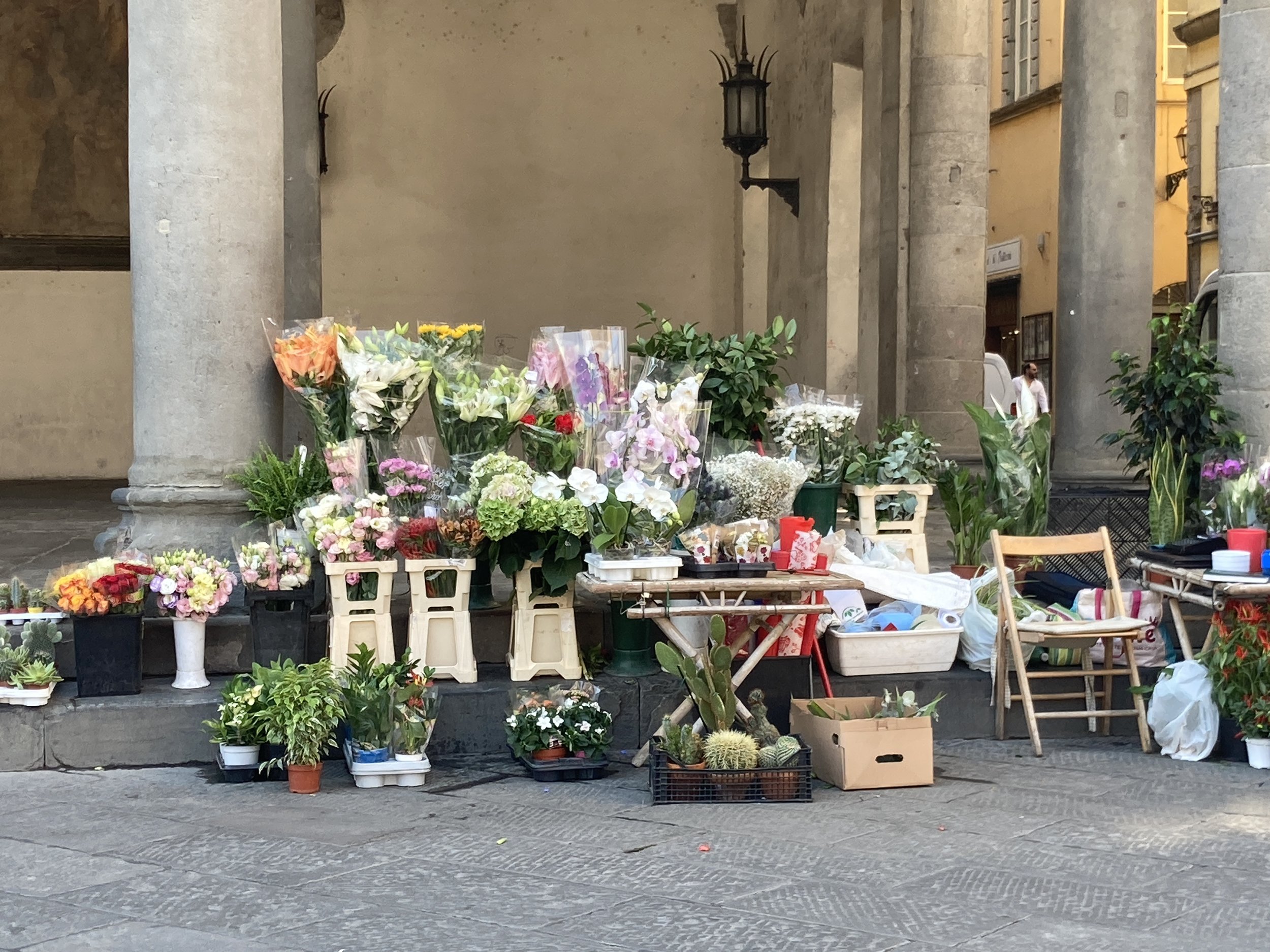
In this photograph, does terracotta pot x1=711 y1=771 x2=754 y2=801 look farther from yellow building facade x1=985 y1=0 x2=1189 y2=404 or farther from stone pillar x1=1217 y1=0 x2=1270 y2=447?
yellow building facade x1=985 y1=0 x2=1189 y2=404

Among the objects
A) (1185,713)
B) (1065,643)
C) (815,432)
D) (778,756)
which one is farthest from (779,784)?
(815,432)

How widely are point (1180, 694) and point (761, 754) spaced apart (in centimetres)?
192

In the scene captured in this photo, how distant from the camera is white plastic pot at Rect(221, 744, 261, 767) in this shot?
6168 mm

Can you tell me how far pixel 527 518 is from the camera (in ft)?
21.5

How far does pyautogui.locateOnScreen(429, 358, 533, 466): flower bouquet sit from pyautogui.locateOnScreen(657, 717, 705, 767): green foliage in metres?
1.47

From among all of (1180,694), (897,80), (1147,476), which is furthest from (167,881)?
(897,80)

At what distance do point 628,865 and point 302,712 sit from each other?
61.6 inches

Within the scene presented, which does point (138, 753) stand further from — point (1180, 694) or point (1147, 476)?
point (1147, 476)

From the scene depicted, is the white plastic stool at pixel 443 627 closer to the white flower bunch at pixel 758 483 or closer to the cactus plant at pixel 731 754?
the white flower bunch at pixel 758 483

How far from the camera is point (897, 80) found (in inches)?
569

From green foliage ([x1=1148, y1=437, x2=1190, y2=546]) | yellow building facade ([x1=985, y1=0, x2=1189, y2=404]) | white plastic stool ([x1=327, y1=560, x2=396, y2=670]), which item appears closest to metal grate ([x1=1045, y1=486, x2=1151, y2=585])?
green foliage ([x1=1148, y1=437, x2=1190, y2=546])

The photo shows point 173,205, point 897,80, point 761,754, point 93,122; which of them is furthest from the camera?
point 93,122

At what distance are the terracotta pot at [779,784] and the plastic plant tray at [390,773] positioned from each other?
4.07ft

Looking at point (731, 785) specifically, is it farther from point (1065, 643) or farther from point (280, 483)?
point (280, 483)
